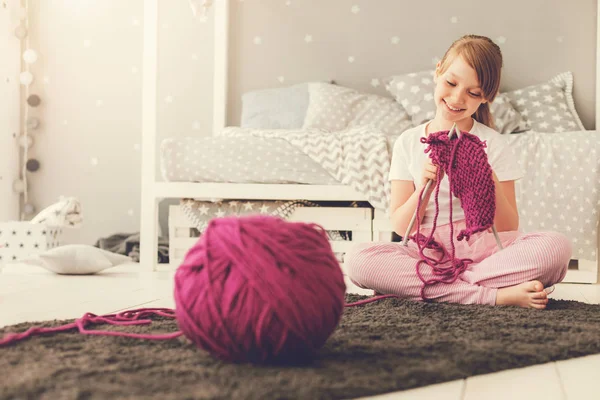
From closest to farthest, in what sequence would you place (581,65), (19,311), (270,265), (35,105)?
1. (270,265)
2. (19,311)
3. (581,65)
4. (35,105)

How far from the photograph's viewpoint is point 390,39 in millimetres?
2879

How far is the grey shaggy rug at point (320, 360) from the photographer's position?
71 centimetres

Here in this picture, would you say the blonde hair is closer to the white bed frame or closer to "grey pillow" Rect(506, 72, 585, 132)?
the white bed frame

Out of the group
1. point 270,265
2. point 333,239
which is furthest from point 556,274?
point 333,239

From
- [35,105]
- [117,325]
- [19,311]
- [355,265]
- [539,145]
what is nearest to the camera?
[117,325]

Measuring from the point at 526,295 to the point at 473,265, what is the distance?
16 cm

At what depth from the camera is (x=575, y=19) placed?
9.01 ft

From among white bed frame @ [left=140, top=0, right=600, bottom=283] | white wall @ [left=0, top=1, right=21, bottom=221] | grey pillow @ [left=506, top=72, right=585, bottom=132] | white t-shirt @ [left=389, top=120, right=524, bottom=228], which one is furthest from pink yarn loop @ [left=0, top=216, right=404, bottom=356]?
white wall @ [left=0, top=1, right=21, bottom=221]

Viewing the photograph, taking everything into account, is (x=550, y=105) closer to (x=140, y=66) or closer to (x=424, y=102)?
(x=424, y=102)

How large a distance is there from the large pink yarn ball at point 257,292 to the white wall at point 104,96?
2.18 meters

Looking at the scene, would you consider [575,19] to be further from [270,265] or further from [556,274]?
[270,265]

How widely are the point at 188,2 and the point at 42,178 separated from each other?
3.33ft

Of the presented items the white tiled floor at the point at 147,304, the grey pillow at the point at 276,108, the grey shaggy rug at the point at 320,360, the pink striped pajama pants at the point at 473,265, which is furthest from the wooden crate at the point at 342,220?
the grey shaggy rug at the point at 320,360

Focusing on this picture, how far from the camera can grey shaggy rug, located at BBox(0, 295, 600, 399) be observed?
2.34ft
